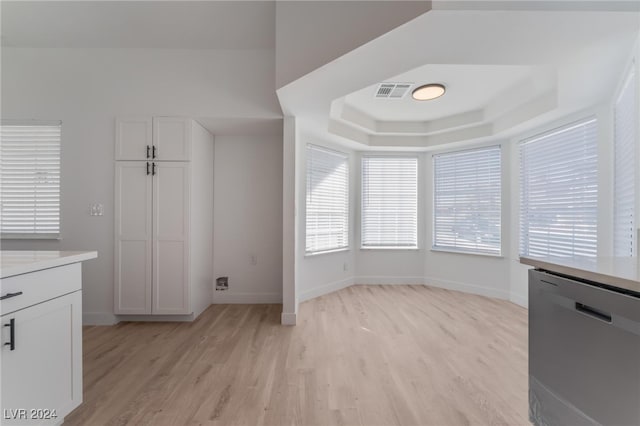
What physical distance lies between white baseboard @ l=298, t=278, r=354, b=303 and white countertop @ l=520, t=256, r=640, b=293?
2.85m

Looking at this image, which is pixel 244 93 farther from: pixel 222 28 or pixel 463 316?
pixel 463 316

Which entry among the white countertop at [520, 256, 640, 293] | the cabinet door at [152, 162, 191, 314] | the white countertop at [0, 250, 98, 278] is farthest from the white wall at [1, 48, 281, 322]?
the white countertop at [520, 256, 640, 293]

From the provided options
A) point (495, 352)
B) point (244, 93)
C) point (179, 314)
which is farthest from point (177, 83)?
point (495, 352)

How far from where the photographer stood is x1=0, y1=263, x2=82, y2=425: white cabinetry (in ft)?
3.63

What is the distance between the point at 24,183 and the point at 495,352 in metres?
4.99

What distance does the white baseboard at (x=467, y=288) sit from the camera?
3680mm

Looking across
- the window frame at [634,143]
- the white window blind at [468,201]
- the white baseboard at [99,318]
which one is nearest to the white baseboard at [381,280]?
the white window blind at [468,201]

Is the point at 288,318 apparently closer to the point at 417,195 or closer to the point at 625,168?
the point at 417,195

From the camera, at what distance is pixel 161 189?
2838mm

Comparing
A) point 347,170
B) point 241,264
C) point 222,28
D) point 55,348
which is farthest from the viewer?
point 347,170

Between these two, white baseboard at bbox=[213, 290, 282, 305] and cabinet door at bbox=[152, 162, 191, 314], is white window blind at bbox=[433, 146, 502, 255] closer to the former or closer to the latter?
white baseboard at bbox=[213, 290, 282, 305]

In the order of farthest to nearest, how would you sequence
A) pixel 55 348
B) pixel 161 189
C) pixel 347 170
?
pixel 347 170
pixel 161 189
pixel 55 348

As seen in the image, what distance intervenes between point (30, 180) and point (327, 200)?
3.46 m

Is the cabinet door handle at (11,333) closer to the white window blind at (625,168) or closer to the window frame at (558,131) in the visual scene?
the window frame at (558,131)
